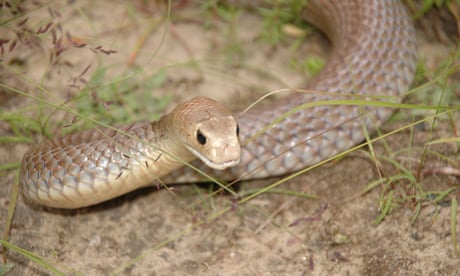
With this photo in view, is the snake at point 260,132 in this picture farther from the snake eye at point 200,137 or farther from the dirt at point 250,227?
the dirt at point 250,227

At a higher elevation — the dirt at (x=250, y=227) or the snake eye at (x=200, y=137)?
the snake eye at (x=200, y=137)

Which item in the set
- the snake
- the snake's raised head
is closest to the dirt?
the snake

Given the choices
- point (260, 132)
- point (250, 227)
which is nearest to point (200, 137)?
point (260, 132)

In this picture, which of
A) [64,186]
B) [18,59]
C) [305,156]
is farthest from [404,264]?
[18,59]

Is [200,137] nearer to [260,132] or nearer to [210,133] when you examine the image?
[210,133]

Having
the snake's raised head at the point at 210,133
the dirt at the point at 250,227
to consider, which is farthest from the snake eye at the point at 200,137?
the dirt at the point at 250,227

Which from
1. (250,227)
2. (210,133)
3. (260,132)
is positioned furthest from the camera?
(250,227)

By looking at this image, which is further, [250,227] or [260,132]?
[250,227]

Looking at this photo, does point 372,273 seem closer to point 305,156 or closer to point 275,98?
point 305,156
